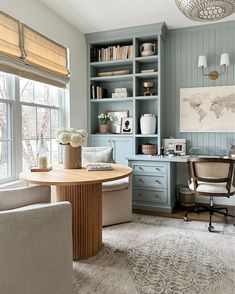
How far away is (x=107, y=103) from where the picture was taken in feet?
14.5

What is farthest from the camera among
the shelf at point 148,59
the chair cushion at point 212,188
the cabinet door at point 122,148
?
the cabinet door at point 122,148

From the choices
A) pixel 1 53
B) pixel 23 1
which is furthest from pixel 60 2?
pixel 1 53

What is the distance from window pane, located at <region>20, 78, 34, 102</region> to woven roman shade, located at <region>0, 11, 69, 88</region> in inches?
5.7

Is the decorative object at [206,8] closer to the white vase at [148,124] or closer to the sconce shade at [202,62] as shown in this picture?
the sconce shade at [202,62]

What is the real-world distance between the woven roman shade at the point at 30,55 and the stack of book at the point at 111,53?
A: 27.5 inches

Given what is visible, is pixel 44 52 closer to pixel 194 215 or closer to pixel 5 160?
pixel 5 160

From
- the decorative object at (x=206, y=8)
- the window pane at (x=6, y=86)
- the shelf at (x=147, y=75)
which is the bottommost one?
the window pane at (x=6, y=86)

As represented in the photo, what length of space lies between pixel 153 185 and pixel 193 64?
1923 mm

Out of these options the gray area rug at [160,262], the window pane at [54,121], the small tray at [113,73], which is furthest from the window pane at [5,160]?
the small tray at [113,73]

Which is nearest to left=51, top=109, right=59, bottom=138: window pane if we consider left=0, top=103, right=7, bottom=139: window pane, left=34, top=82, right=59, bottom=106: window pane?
left=34, top=82, right=59, bottom=106: window pane

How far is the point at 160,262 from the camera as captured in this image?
2.24 m

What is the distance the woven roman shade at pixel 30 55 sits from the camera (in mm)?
2574

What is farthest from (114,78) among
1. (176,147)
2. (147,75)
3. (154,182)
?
(154,182)

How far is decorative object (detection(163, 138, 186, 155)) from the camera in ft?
12.8
